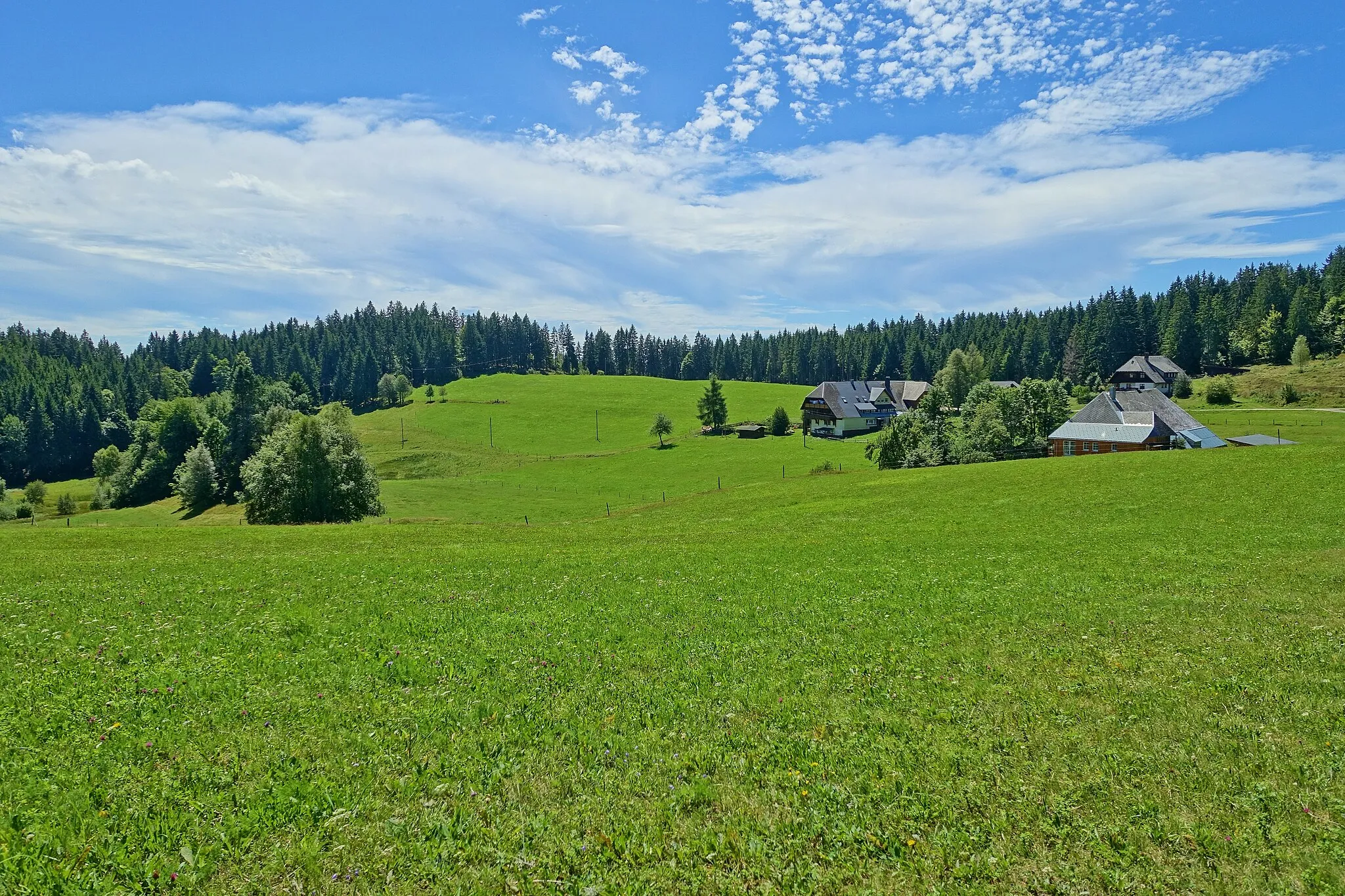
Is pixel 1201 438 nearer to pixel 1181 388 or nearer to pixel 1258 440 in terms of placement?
pixel 1258 440

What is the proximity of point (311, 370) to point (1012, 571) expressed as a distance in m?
209

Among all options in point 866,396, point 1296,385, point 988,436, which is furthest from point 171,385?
point 1296,385

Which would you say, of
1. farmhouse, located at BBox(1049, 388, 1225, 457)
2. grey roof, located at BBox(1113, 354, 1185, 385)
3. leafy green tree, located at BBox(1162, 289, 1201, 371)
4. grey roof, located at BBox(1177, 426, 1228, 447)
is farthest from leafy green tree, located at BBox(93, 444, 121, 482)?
leafy green tree, located at BBox(1162, 289, 1201, 371)

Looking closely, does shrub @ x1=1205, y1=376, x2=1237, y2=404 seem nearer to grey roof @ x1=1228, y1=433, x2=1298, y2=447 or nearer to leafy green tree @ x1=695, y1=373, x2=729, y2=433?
grey roof @ x1=1228, y1=433, x2=1298, y2=447

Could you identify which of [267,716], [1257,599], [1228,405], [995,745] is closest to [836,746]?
[995,745]

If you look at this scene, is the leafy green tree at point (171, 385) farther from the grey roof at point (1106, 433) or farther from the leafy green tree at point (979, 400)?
the grey roof at point (1106, 433)

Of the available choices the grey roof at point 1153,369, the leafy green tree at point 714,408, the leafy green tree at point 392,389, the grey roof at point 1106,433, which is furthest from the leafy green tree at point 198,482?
the grey roof at point 1153,369

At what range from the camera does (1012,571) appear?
75.2ft

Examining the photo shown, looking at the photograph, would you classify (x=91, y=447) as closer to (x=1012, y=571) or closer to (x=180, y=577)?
(x=180, y=577)

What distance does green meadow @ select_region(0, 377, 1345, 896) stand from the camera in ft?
24.4

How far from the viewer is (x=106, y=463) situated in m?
116

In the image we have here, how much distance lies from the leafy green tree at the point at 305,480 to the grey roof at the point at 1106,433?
79.9 metres

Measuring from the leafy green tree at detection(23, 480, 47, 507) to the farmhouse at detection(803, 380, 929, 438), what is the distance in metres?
133

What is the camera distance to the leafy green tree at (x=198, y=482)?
87.6 m
